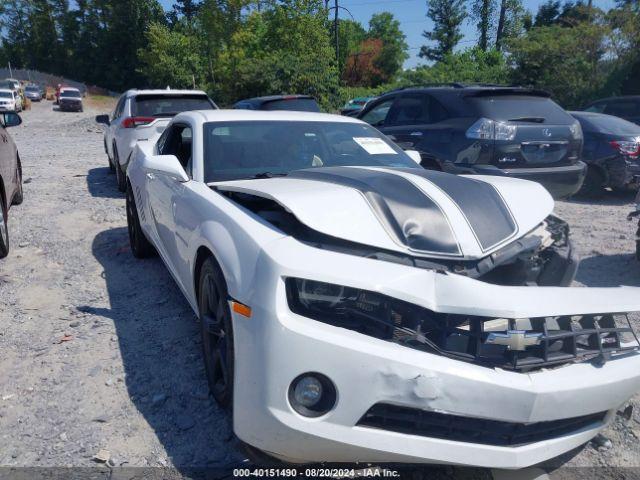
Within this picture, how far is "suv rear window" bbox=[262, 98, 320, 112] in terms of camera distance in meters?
11.9

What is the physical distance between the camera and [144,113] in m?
8.71

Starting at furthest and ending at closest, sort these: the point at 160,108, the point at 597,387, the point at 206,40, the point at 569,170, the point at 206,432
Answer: the point at 206,40, the point at 160,108, the point at 569,170, the point at 206,432, the point at 597,387

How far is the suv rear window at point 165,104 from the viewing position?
8.78 metres

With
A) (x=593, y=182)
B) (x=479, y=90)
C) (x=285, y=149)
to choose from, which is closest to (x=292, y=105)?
(x=479, y=90)

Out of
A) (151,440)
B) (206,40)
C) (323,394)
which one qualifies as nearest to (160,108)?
(151,440)

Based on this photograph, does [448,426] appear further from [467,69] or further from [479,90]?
[467,69]

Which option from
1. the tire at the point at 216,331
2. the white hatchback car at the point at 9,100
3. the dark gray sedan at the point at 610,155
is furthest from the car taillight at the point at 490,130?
the white hatchback car at the point at 9,100

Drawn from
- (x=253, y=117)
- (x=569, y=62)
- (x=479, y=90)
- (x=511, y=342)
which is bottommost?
(x=511, y=342)

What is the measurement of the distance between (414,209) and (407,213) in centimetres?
5

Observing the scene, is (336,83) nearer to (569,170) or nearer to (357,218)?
(569,170)

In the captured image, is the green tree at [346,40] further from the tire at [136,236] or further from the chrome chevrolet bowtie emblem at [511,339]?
the chrome chevrolet bowtie emblem at [511,339]

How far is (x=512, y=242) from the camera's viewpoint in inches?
107

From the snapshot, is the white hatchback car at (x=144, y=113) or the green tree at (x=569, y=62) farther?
the green tree at (x=569, y=62)

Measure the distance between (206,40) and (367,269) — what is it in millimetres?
37588
